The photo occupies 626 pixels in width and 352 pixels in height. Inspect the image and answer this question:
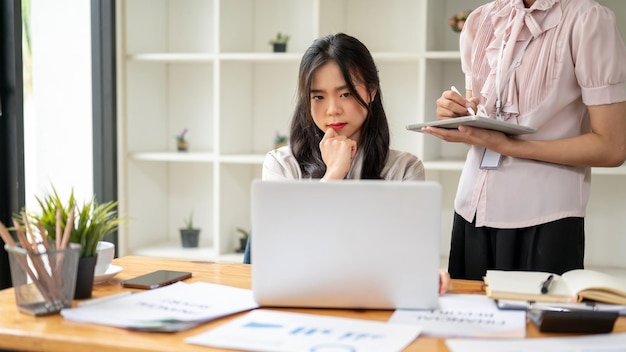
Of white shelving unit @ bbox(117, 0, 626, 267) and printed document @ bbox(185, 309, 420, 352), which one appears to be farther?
white shelving unit @ bbox(117, 0, 626, 267)

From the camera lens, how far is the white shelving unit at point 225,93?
3389mm

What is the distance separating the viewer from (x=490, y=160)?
2154 mm

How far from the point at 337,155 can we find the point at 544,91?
0.59 meters

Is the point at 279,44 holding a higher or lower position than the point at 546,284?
higher

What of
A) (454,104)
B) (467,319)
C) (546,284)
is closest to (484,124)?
(454,104)

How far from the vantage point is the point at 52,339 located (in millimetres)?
1270

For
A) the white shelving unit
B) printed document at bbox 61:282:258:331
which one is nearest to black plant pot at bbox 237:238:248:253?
the white shelving unit

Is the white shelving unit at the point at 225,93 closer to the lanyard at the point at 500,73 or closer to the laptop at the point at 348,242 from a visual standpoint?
the lanyard at the point at 500,73

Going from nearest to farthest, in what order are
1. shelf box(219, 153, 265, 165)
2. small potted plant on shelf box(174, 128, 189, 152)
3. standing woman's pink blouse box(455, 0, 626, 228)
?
1. standing woman's pink blouse box(455, 0, 626, 228)
2. shelf box(219, 153, 265, 165)
3. small potted plant on shelf box(174, 128, 189, 152)

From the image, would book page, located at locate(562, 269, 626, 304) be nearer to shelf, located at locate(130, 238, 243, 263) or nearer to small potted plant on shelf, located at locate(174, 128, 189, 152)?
shelf, located at locate(130, 238, 243, 263)

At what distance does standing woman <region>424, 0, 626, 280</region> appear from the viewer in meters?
2.02

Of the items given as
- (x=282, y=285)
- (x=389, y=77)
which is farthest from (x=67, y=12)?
(x=282, y=285)

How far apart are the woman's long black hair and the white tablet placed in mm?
174

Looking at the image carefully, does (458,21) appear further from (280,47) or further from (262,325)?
(262,325)
